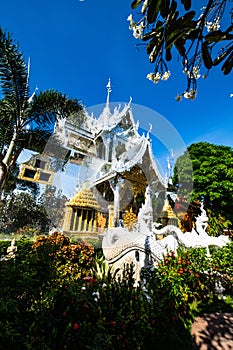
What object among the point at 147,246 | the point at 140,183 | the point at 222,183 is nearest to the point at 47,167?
the point at 140,183

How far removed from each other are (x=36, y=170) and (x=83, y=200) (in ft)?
17.8

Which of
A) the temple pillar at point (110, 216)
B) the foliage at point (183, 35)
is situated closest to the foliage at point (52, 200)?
the temple pillar at point (110, 216)

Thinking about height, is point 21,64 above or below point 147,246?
above

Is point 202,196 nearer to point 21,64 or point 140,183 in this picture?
point 140,183

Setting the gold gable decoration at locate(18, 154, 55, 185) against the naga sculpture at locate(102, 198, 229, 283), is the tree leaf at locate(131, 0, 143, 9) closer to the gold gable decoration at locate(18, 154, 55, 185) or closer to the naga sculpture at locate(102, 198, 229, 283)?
the naga sculpture at locate(102, 198, 229, 283)

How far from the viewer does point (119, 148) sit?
17.3m

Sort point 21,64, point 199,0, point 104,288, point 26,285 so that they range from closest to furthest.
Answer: point 199,0
point 26,285
point 104,288
point 21,64

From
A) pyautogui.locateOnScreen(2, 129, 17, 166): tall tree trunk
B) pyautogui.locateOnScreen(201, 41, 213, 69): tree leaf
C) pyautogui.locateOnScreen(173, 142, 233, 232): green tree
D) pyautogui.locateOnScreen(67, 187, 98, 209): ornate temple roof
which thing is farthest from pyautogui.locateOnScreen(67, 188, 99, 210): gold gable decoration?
pyautogui.locateOnScreen(173, 142, 233, 232): green tree

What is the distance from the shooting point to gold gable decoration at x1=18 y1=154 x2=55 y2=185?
12.3m

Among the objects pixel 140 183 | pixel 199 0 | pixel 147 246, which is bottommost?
pixel 147 246

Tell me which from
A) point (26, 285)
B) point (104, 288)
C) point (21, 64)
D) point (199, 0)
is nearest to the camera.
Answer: point (199, 0)

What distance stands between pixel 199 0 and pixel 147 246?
5055 millimetres

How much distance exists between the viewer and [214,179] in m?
16.2

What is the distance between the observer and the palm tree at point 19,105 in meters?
7.02
